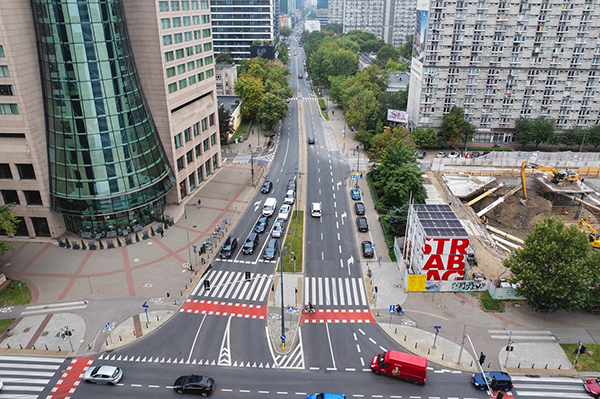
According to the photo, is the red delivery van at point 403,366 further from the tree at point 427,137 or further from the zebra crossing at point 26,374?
the tree at point 427,137

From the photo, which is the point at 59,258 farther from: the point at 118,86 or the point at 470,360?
the point at 470,360

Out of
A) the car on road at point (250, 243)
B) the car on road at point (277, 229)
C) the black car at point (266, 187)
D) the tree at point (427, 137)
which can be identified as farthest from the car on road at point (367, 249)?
the tree at point (427, 137)

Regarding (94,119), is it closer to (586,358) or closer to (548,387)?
(548,387)

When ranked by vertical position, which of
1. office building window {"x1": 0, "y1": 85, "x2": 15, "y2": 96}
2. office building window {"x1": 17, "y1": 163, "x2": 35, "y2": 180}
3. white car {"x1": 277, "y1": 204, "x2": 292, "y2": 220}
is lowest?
white car {"x1": 277, "y1": 204, "x2": 292, "y2": 220}

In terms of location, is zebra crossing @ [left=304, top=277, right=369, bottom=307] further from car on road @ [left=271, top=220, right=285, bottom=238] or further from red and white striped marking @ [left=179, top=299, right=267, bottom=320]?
car on road @ [left=271, top=220, right=285, bottom=238]

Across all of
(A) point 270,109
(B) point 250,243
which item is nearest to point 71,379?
(B) point 250,243

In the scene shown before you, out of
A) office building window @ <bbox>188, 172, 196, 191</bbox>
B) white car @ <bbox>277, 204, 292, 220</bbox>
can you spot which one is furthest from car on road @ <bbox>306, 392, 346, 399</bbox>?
office building window @ <bbox>188, 172, 196, 191</bbox>

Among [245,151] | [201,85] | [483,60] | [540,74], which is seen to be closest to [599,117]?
[540,74]
